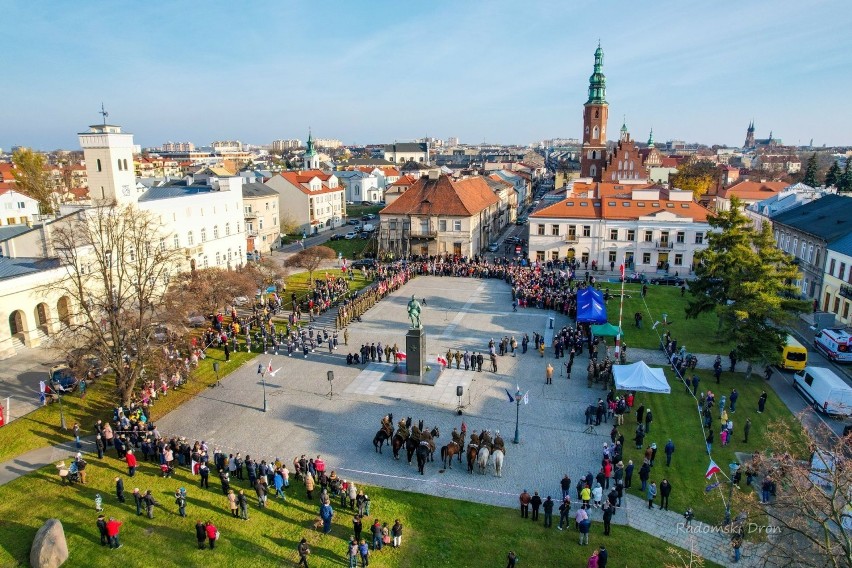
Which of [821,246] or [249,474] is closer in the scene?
[249,474]

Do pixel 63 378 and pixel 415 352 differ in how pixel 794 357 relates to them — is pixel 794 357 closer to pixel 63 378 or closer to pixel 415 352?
pixel 415 352

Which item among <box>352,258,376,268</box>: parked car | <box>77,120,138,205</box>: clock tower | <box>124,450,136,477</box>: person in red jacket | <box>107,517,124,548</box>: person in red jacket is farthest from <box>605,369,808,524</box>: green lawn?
<box>77,120,138,205</box>: clock tower

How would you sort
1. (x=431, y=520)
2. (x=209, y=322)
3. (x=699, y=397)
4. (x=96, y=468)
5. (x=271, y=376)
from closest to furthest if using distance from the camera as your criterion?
(x=431, y=520) → (x=96, y=468) → (x=699, y=397) → (x=271, y=376) → (x=209, y=322)

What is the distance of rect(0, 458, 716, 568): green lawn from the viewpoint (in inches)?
602

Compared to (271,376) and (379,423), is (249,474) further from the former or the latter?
(271,376)

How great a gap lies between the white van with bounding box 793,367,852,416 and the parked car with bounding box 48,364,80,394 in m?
31.5

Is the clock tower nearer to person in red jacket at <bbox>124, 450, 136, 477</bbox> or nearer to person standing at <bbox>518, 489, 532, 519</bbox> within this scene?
person in red jacket at <bbox>124, 450, 136, 477</bbox>

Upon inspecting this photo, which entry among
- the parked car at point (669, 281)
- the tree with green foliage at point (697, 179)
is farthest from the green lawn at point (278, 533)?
the tree with green foliage at point (697, 179)

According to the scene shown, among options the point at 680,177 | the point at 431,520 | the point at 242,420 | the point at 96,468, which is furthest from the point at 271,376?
the point at 680,177

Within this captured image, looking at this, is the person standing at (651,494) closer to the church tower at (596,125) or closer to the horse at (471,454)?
the horse at (471,454)

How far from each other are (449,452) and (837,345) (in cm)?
2321

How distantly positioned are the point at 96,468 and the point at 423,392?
13.0 metres

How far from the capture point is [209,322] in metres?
35.8

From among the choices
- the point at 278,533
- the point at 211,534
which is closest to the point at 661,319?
the point at 278,533
